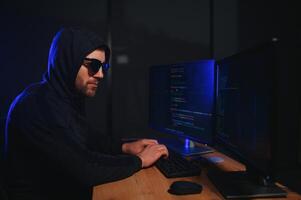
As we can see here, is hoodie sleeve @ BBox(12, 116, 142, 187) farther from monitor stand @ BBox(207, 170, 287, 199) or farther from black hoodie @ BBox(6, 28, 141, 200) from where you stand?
monitor stand @ BBox(207, 170, 287, 199)

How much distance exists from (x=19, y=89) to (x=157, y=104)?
96 centimetres

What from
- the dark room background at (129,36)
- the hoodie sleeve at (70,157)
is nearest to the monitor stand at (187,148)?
the dark room background at (129,36)

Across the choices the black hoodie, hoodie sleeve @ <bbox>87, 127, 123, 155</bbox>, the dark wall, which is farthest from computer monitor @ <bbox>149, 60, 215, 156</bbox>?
the black hoodie

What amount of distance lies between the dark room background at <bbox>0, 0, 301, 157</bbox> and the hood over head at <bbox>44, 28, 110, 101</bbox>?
0.72 metres

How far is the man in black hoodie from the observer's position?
4.02ft

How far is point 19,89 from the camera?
2182 mm

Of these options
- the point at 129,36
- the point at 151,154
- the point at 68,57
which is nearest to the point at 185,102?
the point at 151,154

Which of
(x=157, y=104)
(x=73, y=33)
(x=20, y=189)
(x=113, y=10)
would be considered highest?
(x=113, y=10)

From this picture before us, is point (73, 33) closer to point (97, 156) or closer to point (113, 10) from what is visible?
point (97, 156)

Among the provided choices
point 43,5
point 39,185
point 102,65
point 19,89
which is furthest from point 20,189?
point 43,5

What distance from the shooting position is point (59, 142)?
1.23m

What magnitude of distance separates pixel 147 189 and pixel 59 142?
0.38 meters

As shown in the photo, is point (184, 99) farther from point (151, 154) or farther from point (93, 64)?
point (93, 64)

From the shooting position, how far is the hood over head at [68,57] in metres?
1.48
